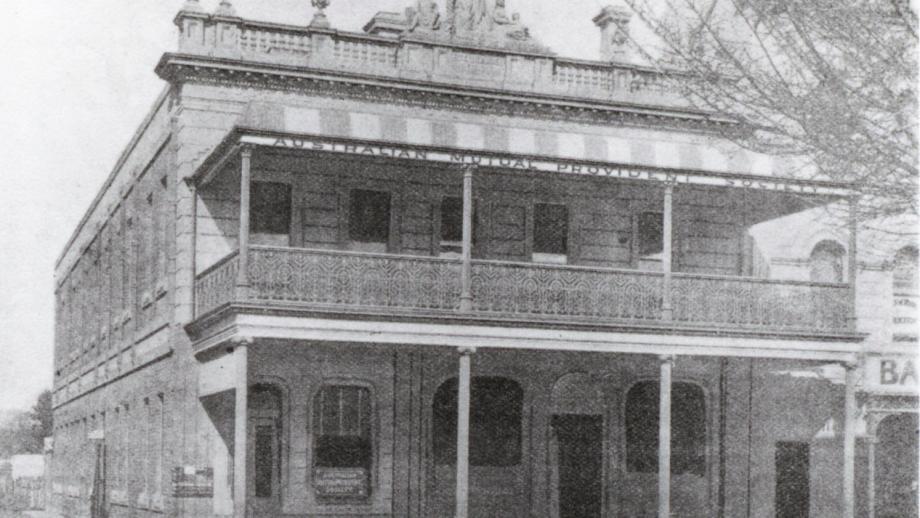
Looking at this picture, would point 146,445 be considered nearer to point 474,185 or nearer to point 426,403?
point 426,403

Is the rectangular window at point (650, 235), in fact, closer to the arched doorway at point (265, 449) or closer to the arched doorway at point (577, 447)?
the arched doorway at point (577, 447)

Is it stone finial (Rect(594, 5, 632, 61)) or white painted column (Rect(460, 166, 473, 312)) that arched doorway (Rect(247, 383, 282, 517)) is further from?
stone finial (Rect(594, 5, 632, 61))

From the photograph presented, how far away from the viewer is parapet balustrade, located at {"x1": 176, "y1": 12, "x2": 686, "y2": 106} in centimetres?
2161

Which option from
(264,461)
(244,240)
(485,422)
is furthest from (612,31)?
(264,461)

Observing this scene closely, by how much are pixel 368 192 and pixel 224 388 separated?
459 centimetres

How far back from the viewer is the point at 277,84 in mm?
21828

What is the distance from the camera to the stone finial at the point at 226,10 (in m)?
21.7

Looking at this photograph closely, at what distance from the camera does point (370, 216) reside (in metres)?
21.8

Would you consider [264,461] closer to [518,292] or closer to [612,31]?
[518,292]

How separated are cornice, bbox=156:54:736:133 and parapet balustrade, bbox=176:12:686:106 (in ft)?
0.63

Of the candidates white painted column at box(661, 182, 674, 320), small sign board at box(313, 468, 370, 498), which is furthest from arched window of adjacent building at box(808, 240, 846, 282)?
small sign board at box(313, 468, 370, 498)

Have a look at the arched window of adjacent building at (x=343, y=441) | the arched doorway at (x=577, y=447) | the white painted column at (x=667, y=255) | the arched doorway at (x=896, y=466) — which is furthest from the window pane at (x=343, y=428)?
the arched doorway at (x=896, y=466)

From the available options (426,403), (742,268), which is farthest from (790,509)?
(426,403)

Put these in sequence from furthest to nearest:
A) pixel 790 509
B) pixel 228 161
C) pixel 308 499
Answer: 1. pixel 790 509
2. pixel 308 499
3. pixel 228 161
